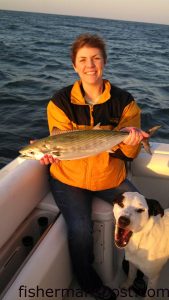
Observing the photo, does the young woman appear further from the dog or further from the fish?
the dog

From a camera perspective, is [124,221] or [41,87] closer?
[124,221]

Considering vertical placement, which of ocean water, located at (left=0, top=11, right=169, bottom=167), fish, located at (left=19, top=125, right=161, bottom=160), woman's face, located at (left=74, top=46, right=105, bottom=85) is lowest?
ocean water, located at (left=0, top=11, right=169, bottom=167)

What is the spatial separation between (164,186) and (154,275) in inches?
56.4

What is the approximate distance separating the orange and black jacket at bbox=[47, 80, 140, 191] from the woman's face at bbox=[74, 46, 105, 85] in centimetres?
19

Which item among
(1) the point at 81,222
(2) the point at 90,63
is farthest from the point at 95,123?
(1) the point at 81,222

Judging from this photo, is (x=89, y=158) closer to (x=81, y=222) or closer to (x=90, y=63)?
(x=81, y=222)

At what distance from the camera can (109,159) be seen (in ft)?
11.9

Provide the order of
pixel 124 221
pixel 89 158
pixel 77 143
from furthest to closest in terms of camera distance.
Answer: pixel 89 158 < pixel 77 143 < pixel 124 221

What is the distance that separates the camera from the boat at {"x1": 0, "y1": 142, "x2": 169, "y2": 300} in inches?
123

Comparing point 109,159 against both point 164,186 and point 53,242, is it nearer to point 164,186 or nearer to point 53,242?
point 53,242

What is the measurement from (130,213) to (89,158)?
77cm

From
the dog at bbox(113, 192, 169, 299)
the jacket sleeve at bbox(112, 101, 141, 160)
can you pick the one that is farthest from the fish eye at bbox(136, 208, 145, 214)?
the jacket sleeve at bbox(112, 101, 141, 160)

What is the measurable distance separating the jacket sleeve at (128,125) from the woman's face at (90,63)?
1.59ft

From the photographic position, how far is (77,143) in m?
3.19
